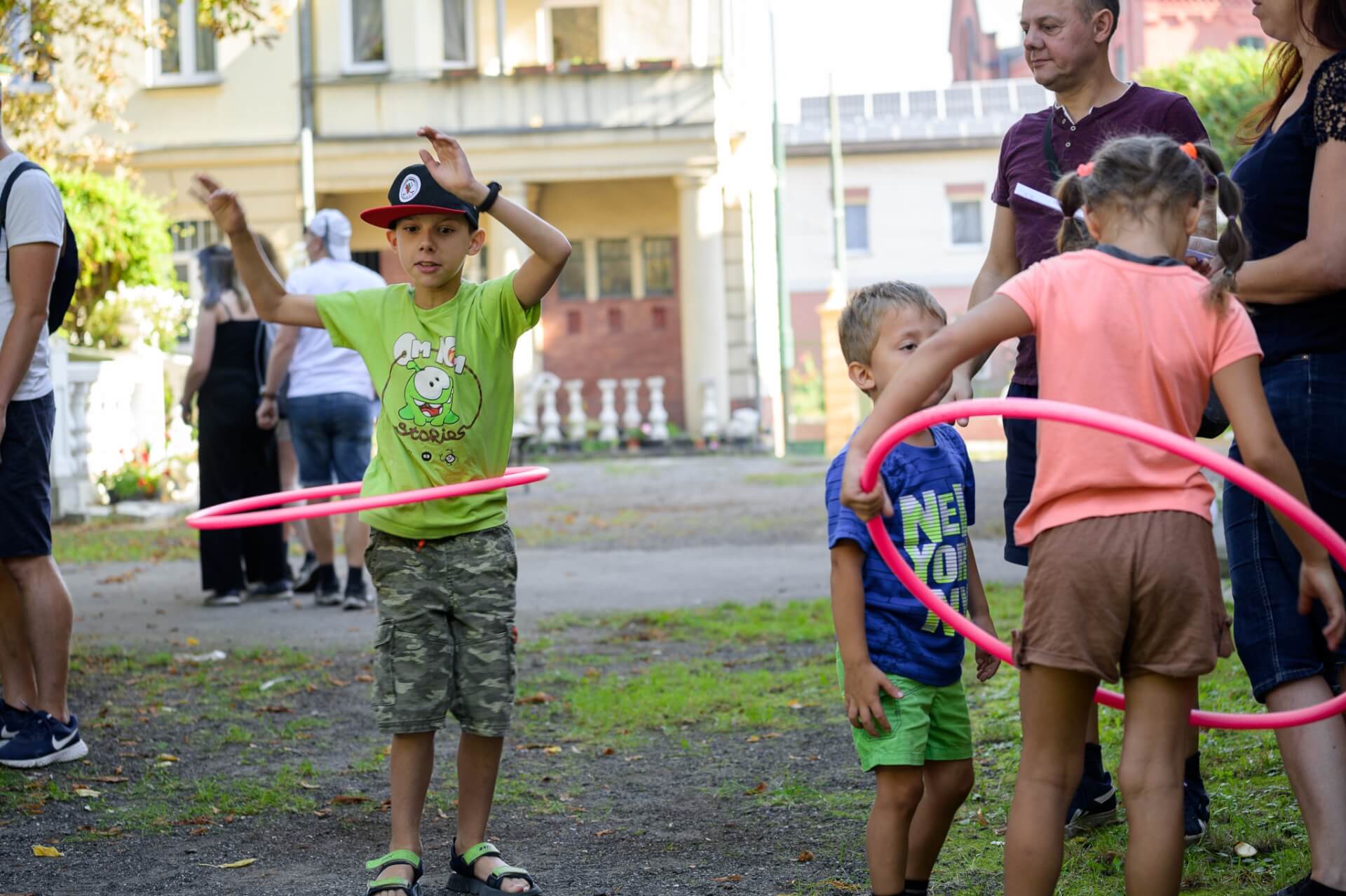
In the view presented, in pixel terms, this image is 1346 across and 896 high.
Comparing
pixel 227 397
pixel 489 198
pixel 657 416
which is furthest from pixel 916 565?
pixel 657 416

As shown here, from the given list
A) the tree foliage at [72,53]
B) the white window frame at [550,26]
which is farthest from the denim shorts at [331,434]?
the white window frame at [550,26]

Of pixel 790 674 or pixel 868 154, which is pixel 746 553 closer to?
pixel 790 674

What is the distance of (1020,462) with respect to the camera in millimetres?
4465

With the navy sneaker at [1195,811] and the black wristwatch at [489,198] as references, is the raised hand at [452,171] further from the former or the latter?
the navy sneaker at [1195,811]

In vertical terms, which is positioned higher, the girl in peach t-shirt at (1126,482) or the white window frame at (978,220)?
the white window frame at (978,220)

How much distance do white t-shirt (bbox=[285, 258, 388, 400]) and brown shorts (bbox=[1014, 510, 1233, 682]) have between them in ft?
21.0

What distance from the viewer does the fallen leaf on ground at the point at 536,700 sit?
6801 mm

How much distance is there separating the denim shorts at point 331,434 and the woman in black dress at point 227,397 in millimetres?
444

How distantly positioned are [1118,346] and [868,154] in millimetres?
40629

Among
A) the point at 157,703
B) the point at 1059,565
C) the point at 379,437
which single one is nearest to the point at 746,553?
the point at 157,703

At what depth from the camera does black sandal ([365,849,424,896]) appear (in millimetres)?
4078

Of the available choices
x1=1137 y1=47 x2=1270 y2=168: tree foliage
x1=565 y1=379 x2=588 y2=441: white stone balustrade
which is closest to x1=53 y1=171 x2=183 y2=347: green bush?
x1=565 y1=379 x2=588 y2=441: white stone balustrade

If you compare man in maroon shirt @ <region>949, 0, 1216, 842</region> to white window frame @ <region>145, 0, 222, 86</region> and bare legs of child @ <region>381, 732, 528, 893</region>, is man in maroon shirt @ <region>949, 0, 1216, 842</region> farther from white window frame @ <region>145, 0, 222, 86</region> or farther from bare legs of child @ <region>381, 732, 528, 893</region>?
white window frame @ <region>145, 0, 222, 86</region>

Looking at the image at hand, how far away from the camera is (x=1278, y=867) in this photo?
4082mm
